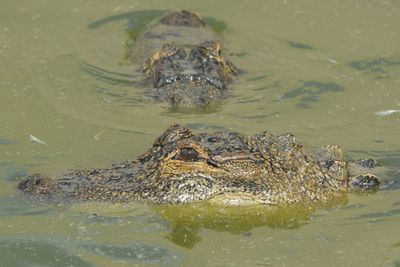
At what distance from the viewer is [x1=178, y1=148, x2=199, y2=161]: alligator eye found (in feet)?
26.3

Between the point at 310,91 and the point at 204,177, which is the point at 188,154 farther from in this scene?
the point at 310,91

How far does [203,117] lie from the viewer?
11.0m

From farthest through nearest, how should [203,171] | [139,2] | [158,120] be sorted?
[139,2] < [158,120] < [203,171]

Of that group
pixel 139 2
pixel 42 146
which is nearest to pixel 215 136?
pixel 42 146

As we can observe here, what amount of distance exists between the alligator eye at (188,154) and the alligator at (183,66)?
3429 mm

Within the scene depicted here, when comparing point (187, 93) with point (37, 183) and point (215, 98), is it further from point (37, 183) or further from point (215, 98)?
point (37, 183)

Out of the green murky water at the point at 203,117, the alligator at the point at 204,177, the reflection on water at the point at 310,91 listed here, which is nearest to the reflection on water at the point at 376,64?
the green murky water at the point at 203,117

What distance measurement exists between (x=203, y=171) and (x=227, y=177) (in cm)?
22

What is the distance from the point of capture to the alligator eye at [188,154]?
8.02 metres

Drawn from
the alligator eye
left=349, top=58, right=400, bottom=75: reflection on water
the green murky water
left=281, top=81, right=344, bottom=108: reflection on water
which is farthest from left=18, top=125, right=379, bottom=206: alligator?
left=349, top=58, right=400, bottom=75: reflection on water

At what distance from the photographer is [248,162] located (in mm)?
8164

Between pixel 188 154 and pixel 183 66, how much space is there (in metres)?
4.37

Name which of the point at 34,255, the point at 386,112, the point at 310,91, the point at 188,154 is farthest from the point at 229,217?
the point at 310,91

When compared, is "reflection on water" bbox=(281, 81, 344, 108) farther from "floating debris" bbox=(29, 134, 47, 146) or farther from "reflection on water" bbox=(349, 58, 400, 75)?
"floating debris" bbox=(29, 134, 47, 146)
